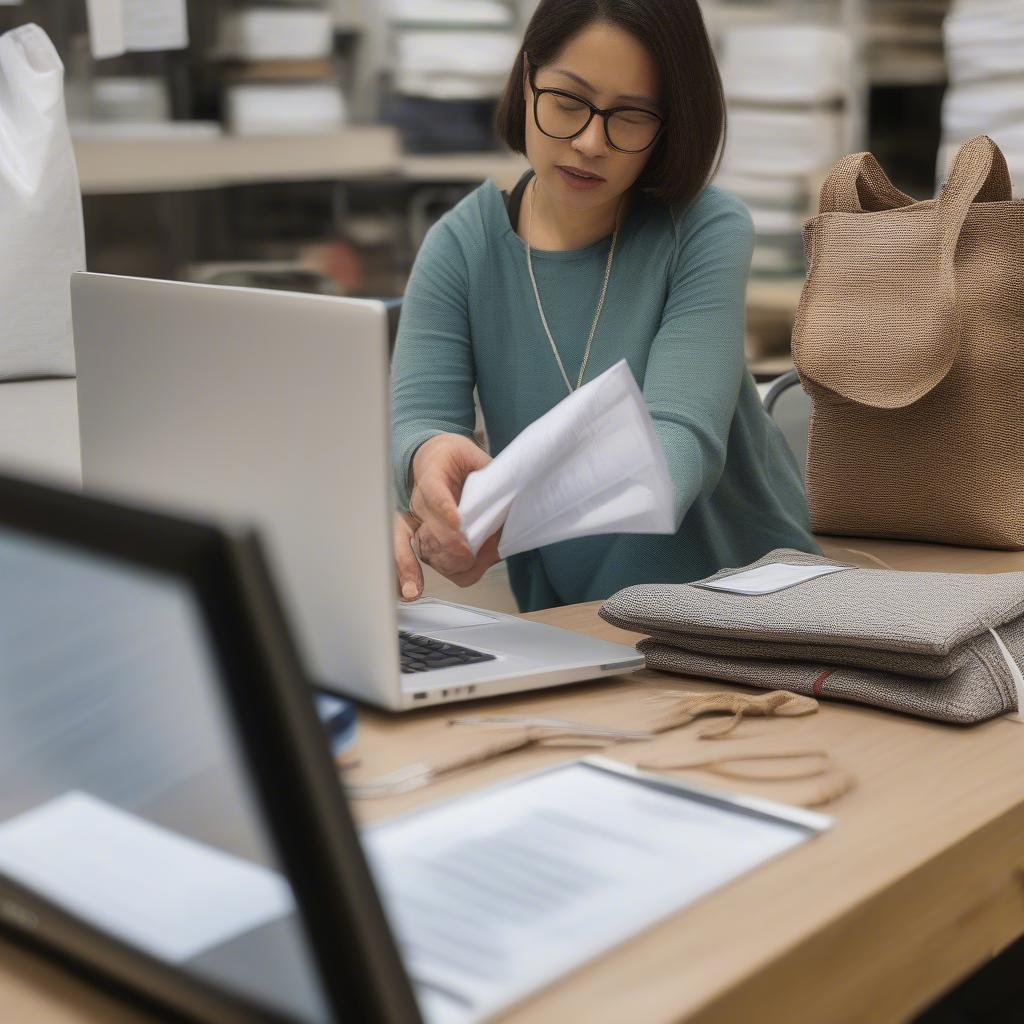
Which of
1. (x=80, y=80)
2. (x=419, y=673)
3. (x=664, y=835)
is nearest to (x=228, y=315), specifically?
(x=419, y=673)

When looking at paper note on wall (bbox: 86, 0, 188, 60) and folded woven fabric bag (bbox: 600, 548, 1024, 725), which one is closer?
folded woven fabric bag (bbox: 600, 548, 1024, 725)

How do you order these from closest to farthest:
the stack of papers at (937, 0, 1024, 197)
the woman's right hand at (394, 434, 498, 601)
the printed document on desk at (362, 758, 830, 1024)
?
1. the printed document on desk at (362, 758, 830, 1024)
2. the woman's right hand at (394, 434, 498, 601)
3. the stack of papers at (937, 0, 1024, 197)

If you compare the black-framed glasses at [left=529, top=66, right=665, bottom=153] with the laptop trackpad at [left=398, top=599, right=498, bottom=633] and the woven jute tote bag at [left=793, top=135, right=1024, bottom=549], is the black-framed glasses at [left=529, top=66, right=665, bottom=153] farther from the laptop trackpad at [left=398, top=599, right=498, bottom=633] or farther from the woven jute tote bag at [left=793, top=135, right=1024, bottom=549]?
the laptop trackpad at [left=398, top=599, right=498, bottom=633]

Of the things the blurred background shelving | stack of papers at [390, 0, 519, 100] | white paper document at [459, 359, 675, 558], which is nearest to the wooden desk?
white paper document at [459, 359, 675, 558]

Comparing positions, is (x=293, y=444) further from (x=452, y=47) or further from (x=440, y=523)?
(x=452, y=47)

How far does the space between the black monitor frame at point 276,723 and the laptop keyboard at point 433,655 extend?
0.49 meters

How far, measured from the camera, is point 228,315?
0.78 metres

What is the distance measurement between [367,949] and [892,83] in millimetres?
2942

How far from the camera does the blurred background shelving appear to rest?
2098mm

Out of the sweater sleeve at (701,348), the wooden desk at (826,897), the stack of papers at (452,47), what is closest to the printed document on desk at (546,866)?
the wooden desk at (826,897)

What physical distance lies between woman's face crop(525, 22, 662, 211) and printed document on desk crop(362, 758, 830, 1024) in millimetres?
670

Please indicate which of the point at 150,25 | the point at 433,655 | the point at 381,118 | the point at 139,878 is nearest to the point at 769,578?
the point at 433,655

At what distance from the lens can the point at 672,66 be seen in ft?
3.96

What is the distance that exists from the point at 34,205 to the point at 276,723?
142 centimetres
